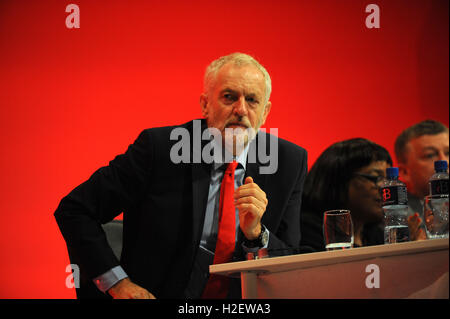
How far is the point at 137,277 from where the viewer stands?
6.09 ft

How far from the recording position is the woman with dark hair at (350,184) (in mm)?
2307

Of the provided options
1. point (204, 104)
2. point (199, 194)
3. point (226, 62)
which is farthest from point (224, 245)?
point (226, 62)

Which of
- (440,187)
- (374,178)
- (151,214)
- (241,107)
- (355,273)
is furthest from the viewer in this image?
(374,178)

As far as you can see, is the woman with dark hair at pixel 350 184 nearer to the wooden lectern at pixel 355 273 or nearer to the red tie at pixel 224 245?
the red tie at pixel 224 245

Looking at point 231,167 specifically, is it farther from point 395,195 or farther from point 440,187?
point 440,187

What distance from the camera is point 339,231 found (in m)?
1.41

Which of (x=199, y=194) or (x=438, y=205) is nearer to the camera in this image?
(x=438, y=205)

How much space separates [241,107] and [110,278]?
767 mm

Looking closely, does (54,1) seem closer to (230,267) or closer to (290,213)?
(290,213)

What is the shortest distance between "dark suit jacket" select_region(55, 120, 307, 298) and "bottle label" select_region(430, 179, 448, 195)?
60 centimetres

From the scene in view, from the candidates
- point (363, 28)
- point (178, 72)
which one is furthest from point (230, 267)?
point (363, 28)

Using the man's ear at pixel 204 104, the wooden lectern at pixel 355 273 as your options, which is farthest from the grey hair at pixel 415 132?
the wooden lectern at pixel 355 273

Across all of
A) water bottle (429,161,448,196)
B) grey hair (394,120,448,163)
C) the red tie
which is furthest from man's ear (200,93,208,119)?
grey hair (394,120,448,163)

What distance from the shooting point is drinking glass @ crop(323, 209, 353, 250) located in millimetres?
1406
